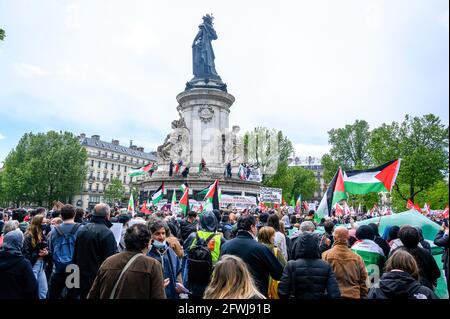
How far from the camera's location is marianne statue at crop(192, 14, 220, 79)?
42.4m

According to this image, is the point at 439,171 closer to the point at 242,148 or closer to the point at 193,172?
the point at 242,148

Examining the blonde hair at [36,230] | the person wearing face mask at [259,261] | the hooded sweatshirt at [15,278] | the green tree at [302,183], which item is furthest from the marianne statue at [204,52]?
the green tree at [302,183]

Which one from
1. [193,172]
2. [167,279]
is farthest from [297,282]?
[193,172]

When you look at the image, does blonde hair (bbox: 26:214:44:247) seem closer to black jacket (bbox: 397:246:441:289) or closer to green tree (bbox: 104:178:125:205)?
black jacket (bbox: 397:246:441:289)

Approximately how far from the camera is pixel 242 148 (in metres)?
39.3

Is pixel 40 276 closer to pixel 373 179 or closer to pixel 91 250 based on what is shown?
pixel 91 250

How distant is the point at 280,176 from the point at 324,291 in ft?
196

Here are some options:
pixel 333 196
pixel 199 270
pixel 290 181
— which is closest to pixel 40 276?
pixel 199 270

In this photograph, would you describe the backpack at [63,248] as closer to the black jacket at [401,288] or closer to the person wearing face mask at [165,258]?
the person wearing face mask at [165,258]

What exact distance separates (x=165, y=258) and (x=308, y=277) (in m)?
2.14

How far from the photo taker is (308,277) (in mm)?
5020

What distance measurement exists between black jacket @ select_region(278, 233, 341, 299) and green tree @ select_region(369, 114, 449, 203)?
35.1 metres

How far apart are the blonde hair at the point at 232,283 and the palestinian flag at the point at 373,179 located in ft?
24.8

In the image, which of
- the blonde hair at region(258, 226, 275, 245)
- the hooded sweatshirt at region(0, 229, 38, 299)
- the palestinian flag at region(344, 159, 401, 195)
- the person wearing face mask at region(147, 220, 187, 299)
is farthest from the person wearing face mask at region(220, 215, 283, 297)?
the palestinian flag at region(344, 159, 401, 195)
